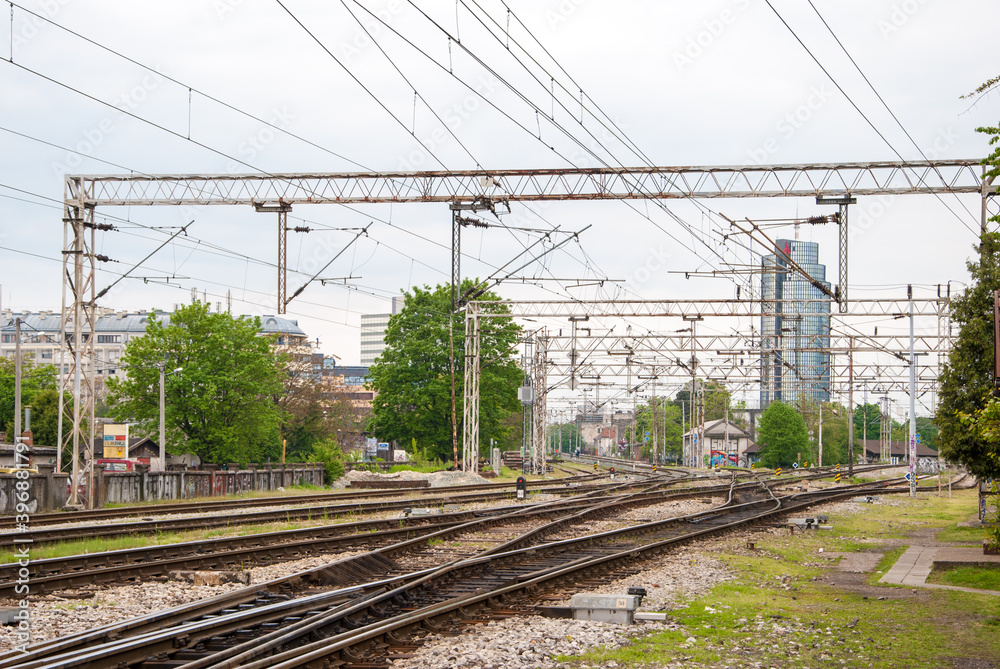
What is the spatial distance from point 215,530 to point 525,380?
47.0 m

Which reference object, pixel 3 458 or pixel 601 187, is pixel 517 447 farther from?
pixel 601 187

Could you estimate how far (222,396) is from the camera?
4556 cm

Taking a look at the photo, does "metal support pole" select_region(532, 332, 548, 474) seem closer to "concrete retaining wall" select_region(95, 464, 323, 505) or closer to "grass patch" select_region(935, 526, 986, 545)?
"concrete retaining wall" select_region(95, 464, 323, 505)

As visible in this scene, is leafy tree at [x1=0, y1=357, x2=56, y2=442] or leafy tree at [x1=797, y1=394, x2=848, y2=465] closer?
leafy tree at [x1=0, y1=357, x2=56, y2=442]

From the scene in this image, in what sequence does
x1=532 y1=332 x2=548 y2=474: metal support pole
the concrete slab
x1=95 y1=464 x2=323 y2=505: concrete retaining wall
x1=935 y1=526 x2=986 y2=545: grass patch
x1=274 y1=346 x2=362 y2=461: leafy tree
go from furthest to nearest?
x1=274 y1=346 x2=362 y2=461: leafy tree → x1=532 y1=332 x2=548 y2=474: metal support pole → x1=95 y1=464 x2=323 y2=505: concrete retaining wall → x1=935 y1=526 x2=986 y2=545: grass patch → the concrete slab

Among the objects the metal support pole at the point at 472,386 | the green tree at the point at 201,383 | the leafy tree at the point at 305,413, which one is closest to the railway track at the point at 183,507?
the metal support pole at the point at 472,386

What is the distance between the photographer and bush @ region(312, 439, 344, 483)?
143 ft

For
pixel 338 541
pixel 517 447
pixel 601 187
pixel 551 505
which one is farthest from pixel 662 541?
pixel 517 447

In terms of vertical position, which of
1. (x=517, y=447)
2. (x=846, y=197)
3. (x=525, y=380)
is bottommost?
(x=517, y=447)

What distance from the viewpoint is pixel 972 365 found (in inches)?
761

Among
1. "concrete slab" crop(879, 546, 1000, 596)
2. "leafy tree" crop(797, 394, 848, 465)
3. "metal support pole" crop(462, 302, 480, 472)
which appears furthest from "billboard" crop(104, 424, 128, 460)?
"leafy tree" crop(797, 394, 848, 465)

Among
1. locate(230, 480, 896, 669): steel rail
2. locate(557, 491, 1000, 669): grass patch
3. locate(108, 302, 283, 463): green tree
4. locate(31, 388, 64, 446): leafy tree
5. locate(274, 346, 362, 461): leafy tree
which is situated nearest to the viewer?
locate(230, 480, 896, 669): steel rail

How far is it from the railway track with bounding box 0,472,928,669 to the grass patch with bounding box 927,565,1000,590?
4935 millimetres

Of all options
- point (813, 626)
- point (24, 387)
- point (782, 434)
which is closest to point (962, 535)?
point (813, 626)
